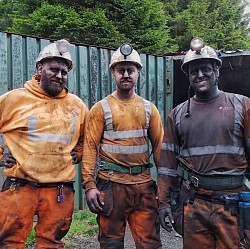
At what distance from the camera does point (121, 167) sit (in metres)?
3.81

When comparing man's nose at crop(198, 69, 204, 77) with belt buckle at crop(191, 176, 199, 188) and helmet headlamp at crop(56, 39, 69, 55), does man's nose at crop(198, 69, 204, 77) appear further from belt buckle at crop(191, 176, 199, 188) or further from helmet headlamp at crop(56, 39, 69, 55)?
helmet headlamp at crop(56, 39, 69, 55)

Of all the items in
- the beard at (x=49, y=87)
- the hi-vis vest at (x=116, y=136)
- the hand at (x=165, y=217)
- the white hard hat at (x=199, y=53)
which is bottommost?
the hand at (x=165, y=217)

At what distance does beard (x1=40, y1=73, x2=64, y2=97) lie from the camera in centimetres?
381

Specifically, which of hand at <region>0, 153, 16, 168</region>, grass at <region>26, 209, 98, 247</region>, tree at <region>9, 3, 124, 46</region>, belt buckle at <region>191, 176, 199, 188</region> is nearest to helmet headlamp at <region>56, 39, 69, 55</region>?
hand at <region>0, 153, 16, 168</region>

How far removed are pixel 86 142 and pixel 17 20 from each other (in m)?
10.6

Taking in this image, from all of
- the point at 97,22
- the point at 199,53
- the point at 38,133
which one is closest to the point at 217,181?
the point at 199,53

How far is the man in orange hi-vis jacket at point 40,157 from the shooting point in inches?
145

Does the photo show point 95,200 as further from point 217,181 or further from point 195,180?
point 217,181

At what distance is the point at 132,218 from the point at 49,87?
144 centimetres

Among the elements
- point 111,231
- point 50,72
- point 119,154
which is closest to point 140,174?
point 119,154

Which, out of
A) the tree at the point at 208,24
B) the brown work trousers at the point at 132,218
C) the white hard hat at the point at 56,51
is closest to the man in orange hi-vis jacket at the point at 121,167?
the brown work trousers at the point at 132,218

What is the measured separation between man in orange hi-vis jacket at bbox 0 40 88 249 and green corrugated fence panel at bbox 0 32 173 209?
176 centimetres

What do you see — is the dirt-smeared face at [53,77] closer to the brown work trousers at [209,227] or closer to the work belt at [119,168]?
the work belt at [119,168]

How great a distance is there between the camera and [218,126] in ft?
10.8
